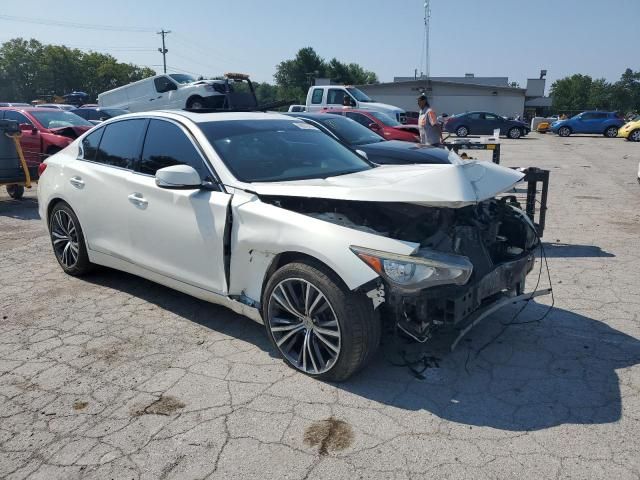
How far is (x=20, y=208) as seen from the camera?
31.6 feet

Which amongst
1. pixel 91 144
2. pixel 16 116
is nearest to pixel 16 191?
pixel 16 116

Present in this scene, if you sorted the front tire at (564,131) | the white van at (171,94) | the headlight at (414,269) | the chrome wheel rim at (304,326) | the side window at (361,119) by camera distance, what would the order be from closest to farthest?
the headlight at (414,269) → the chrome wheel rim at (304,326) → the side window at (361,119) → the white van at (171,94) → the front tire at (564,131)

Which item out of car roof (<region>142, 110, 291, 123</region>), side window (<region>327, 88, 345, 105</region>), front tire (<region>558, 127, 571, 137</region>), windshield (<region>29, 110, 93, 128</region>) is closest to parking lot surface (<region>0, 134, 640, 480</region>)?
car roof (<region>142, 110, 291, 123</region>)

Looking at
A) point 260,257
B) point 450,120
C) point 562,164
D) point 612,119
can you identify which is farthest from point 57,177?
point 612,119

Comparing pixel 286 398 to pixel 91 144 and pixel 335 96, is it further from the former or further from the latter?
pixel 335 96

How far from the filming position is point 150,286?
527cm

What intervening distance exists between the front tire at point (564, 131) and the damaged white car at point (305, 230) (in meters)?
32.1

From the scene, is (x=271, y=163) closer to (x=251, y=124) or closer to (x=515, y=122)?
(x=251, y=124)

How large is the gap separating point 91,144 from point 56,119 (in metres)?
8.54

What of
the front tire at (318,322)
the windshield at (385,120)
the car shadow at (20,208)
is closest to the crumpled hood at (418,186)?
the front tire at (318,322)

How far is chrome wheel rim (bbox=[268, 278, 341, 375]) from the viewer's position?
10.8 feet

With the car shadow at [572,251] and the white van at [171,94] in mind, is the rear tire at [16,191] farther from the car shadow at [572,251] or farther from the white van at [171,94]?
the car shadow at [572,251]

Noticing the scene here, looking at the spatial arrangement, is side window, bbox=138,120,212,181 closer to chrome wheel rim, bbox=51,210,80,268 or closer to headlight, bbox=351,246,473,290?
chrome wheel rim, bbox=51,210,80,268

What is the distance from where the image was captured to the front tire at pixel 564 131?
32.6 metres
